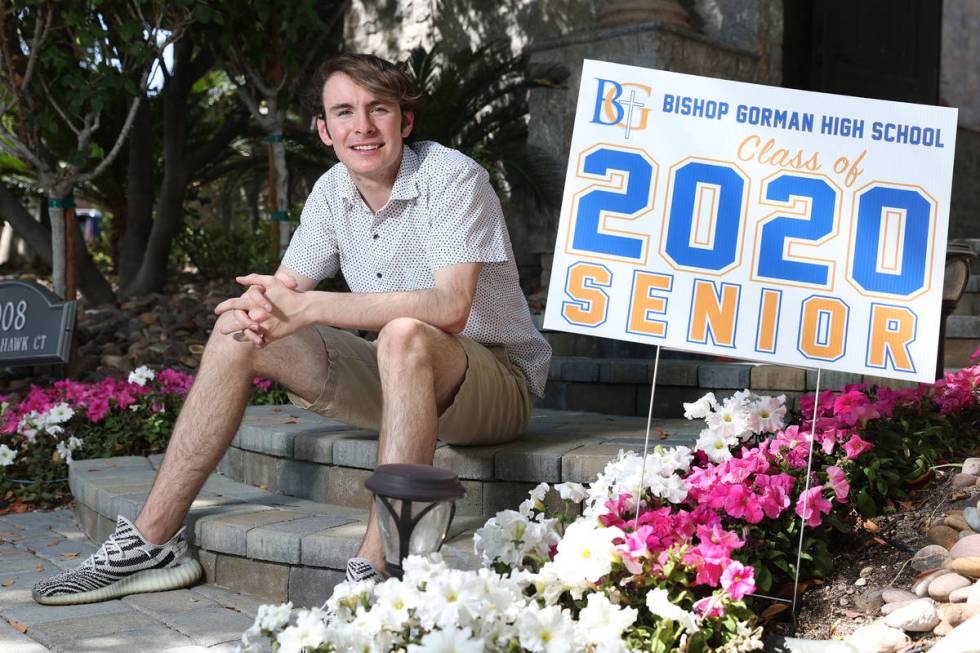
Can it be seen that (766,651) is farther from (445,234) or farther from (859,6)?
(859,6)

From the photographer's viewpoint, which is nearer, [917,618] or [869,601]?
[917,618]

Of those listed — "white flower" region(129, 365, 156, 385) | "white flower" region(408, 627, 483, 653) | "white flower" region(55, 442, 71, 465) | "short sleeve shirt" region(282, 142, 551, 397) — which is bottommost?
"white flower" region(55, 442, 71, 465)

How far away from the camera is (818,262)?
2.34 meters

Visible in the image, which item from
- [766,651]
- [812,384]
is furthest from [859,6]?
[766,651]

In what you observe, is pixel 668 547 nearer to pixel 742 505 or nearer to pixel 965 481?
pixel 742 505

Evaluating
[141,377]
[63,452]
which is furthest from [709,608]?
[141,377]

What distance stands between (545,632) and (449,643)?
A: 0.19m

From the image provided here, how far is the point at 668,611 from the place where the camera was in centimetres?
193

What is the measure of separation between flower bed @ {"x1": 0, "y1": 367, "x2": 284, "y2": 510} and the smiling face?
6.36 ft

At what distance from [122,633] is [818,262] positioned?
1.87 m

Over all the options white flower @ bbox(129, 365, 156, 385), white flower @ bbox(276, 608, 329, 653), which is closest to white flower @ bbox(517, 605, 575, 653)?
white flower @ bbox(276, 608, 329, 653)

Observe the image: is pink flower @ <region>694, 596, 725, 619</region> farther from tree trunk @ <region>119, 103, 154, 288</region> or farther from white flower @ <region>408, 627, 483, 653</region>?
tree trunk @ <region>119, 103, 154, 288</region>

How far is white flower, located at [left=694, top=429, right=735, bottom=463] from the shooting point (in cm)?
249

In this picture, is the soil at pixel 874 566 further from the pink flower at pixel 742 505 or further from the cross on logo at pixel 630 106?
the cross on logo at pixel 630 106
